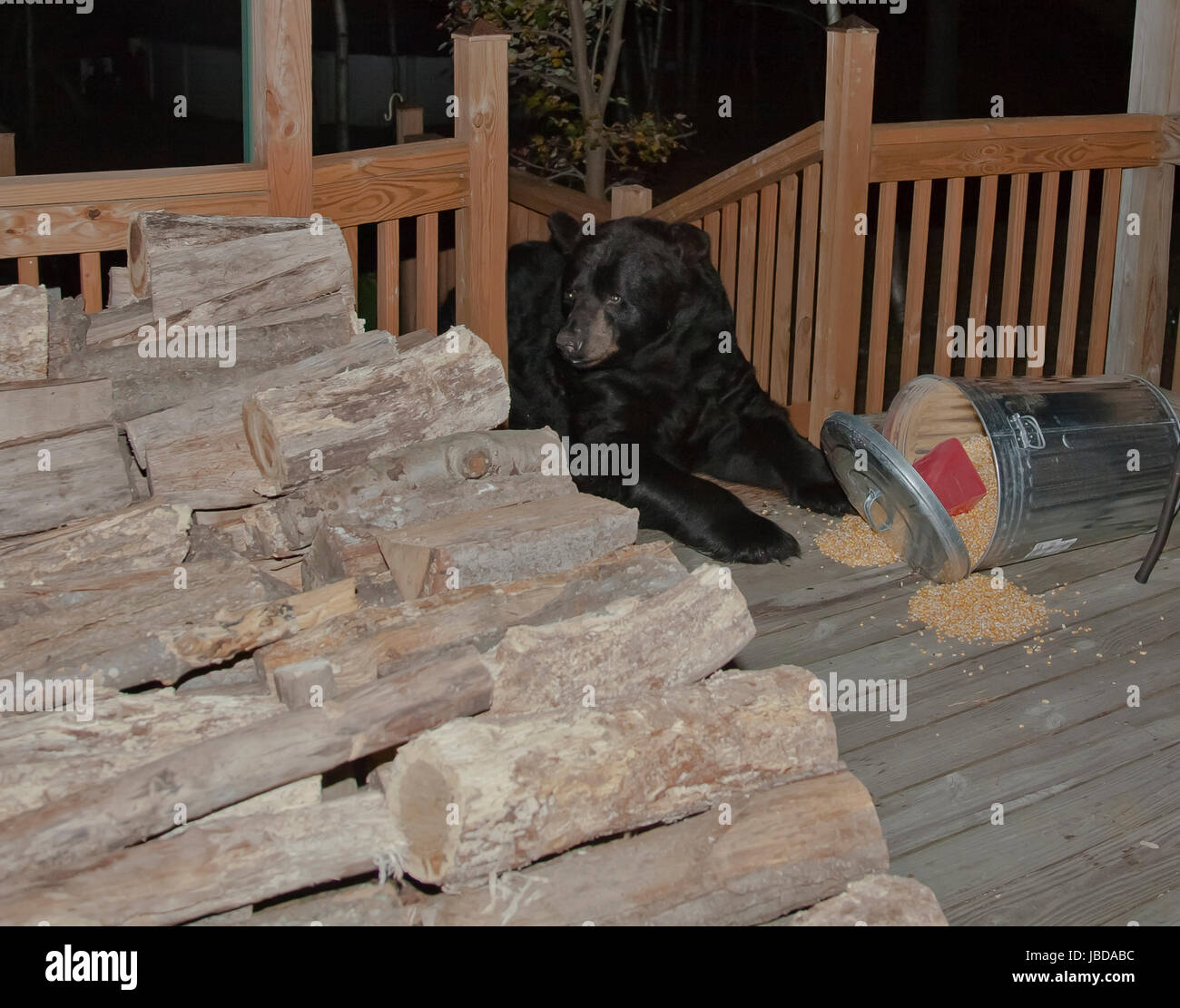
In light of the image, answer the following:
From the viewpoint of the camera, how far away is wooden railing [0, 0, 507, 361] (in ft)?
10.2

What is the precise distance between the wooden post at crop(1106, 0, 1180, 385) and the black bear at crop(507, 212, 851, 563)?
1452 mm

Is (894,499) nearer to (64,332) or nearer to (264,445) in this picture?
(264,445)

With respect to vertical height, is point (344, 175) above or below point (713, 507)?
above

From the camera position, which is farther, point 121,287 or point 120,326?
point 121,287

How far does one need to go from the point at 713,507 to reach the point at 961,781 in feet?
4.89

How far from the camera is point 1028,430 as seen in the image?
372 cm

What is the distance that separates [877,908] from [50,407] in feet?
6.55

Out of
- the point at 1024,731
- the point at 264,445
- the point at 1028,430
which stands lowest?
the point at 1024,731

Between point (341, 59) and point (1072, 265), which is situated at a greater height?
point (341, 59)

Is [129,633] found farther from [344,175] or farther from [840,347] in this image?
[840,347]

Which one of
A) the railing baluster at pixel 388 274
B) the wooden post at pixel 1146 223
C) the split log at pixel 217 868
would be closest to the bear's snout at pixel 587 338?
the railing baluster at pixel 388 274

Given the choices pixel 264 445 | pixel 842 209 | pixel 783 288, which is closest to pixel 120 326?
pixel 264 445
